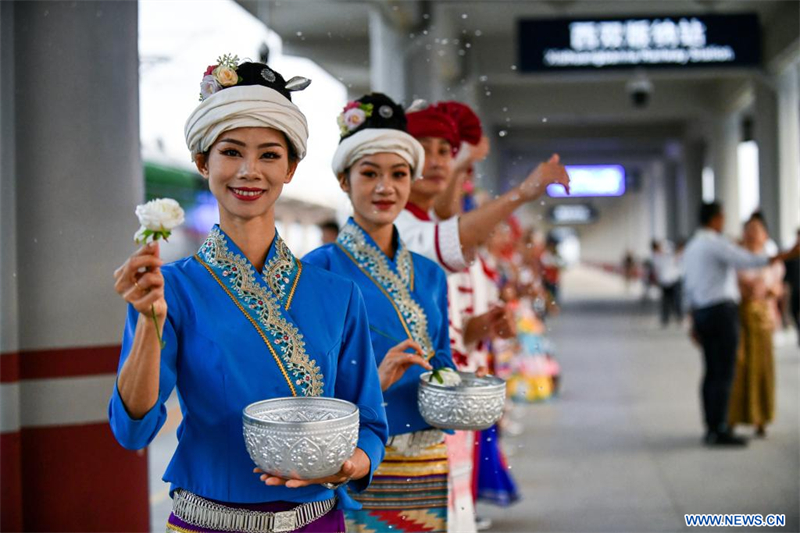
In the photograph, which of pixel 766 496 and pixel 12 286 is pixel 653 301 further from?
pixel 12 286

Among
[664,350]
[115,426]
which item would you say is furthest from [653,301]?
[115,426]

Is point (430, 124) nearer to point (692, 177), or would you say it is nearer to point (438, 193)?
point (438, 193)

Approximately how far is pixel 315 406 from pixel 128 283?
1.28ft

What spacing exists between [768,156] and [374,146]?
10.3 meters

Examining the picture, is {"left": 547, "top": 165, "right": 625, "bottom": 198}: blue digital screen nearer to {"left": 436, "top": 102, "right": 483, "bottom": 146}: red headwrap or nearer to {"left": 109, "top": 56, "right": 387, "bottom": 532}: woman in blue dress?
{"left": 436, "top": 102, "right": 483, "bottom": 146}: red headwrap

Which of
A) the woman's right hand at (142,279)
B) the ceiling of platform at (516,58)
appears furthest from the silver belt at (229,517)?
the ceiling of platform at (516,58)

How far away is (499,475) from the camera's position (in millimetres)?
4148

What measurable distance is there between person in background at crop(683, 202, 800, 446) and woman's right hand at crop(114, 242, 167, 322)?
496 centimetres

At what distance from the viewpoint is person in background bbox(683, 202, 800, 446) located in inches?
221

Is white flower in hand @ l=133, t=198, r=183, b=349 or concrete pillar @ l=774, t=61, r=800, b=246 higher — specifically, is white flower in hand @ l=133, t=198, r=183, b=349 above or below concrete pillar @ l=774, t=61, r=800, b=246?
below

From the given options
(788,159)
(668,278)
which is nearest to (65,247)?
(788,159)

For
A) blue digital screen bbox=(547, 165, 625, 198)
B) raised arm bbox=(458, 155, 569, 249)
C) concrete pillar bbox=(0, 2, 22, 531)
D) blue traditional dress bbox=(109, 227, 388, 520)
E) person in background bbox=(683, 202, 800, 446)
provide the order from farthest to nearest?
blue digital screen bbox=(547, 165, 625, 198) → person in background bbox=(683, 202, 800, 446) → concrete pillar bbox=(0, 2, 22, 531) → raised arm bbox=(458, 155, 569, 249) → blue traditional dress bbox=(109, 227, 388, 520)

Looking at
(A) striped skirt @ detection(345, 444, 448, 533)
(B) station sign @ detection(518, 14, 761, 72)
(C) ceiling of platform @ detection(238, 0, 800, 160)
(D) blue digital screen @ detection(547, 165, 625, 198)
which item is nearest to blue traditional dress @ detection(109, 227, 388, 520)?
(A) striped skirt @ detection(345, 444, 448, 533)

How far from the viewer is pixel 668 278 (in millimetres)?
14523
